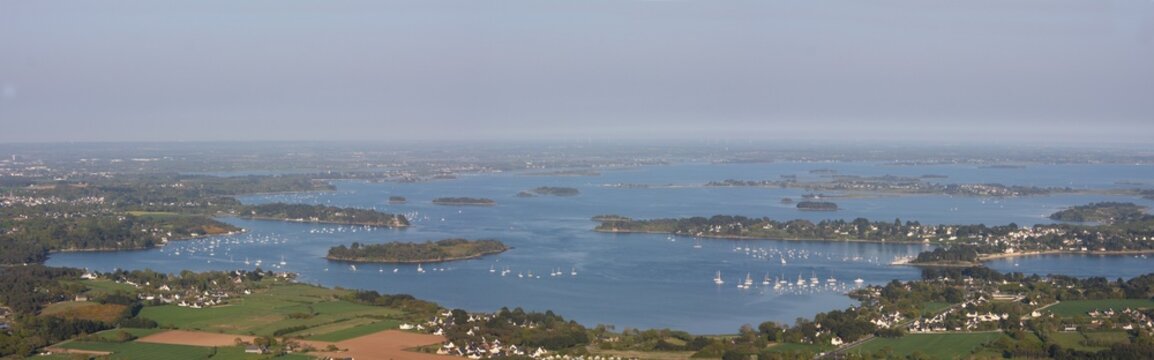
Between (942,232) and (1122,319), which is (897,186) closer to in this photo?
(942,232)

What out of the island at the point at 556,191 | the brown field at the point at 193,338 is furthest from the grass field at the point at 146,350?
the island at the point at 556,191

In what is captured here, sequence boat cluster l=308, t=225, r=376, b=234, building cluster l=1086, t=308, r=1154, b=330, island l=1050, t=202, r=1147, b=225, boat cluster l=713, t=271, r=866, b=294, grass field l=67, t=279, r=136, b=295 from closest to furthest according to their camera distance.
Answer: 1. building cluster l=1086, t=308, r=1154, b=330
2. grass field l=67, t=279, r=136, b=295
3. boat cluster l=713, t=271, r=866, b=294
4. boat cluster l=308, t=225, r=376, b=234
5. island l=1050, t=202, r=1147, b=225

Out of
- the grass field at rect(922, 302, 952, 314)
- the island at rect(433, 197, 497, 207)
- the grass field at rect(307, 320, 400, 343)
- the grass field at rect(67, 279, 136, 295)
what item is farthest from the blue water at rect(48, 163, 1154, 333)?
the grass field at rect(67, 279, 136, 295)

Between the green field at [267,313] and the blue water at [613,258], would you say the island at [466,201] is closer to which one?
the blue water at [613,258]

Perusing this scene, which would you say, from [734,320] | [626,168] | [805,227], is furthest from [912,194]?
[734,320]

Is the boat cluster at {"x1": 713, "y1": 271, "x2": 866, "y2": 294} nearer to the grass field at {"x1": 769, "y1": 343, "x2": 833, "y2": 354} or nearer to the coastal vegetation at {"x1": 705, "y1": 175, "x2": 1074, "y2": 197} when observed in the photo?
the grass field at {"x1": 769, "y1": 343, "x2": 833, "y2": 354}

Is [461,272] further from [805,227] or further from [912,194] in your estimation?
[912,194]
